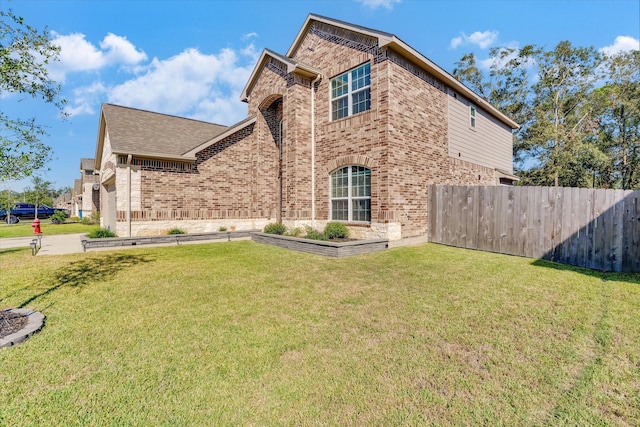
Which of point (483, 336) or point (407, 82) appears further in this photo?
point (407, 82)

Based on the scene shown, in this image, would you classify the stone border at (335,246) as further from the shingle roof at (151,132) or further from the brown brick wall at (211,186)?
the shingle roof at (151,132)

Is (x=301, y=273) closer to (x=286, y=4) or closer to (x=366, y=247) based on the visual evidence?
(x=366, y=247)

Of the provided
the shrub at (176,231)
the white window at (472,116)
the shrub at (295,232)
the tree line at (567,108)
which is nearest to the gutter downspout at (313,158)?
the shrub at (295,232)

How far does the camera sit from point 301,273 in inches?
267

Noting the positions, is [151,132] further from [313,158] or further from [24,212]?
[24,212]

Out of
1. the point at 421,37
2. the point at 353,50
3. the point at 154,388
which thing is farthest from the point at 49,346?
the point at 421,37

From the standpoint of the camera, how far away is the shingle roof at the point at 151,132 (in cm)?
1166

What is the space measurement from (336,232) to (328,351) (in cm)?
734

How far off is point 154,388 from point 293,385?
1334 mm

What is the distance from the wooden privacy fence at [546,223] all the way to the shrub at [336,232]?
373cm

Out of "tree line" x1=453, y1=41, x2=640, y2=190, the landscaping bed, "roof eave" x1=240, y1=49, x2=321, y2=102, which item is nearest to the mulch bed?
the landscaping bed

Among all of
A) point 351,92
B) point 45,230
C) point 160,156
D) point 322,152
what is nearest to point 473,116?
point 351,92

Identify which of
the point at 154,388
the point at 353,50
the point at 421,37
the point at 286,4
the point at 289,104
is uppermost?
the point at 421,37

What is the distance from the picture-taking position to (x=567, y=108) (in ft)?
85.0
